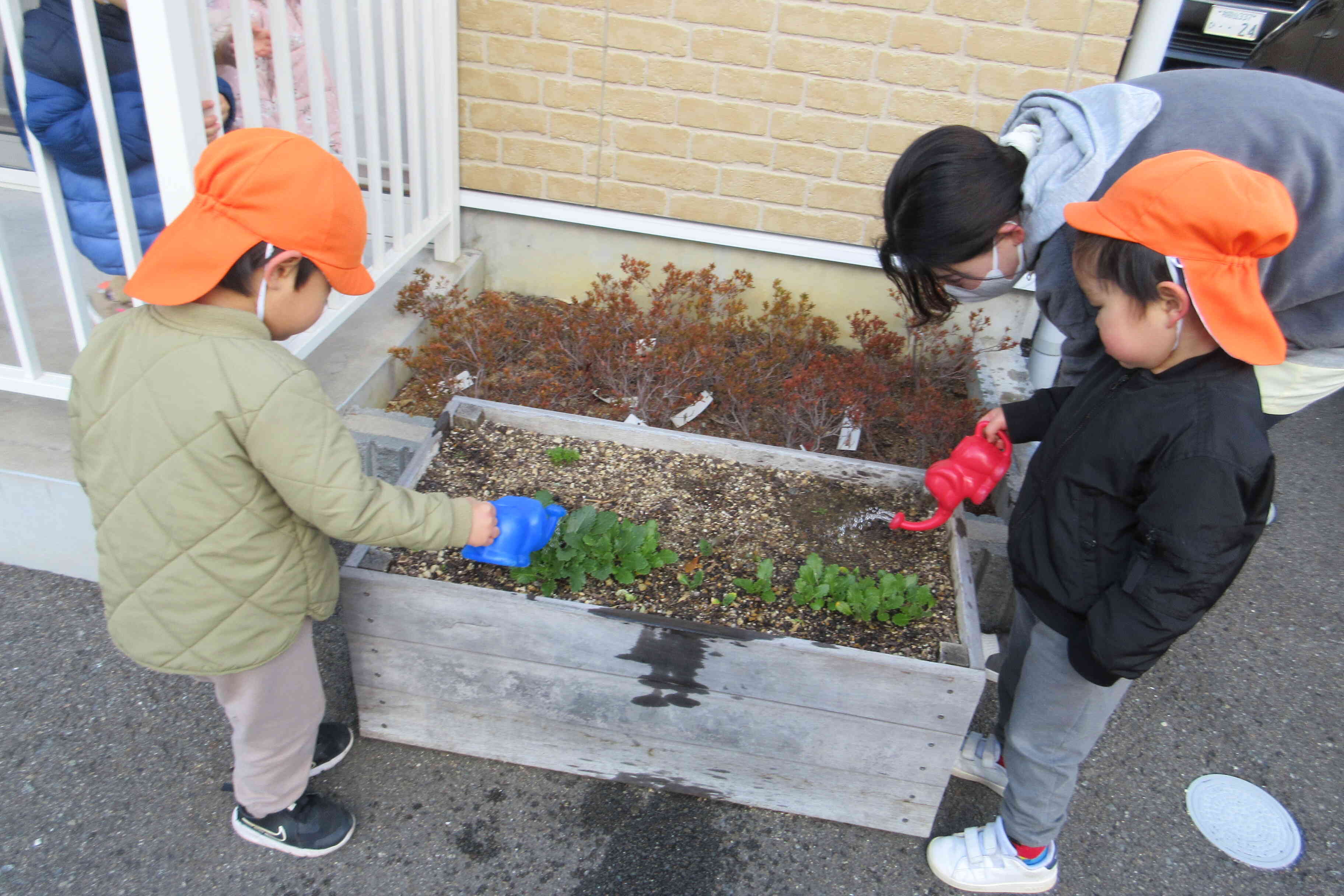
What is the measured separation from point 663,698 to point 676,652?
14 cm

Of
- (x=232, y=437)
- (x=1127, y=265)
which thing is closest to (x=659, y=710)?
(x=232, y=437)

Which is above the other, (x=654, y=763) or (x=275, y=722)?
(x=275, y=722)

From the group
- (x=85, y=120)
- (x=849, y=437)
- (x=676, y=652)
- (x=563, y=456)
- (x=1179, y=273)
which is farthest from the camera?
(x=849, y=437)

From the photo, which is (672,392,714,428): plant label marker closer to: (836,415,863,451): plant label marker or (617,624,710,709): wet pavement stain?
(836,415,863,451): plant label marker

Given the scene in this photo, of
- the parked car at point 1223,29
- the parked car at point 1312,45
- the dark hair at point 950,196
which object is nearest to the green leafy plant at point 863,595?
the dark hair at point 950,196

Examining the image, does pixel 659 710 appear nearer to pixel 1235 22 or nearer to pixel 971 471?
pixel 971 471

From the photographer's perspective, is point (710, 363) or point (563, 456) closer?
point (563, 456)

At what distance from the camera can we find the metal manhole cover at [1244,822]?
2.15 m

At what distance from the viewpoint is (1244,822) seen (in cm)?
223

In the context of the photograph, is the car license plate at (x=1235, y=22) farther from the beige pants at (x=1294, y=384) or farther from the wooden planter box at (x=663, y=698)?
the wooden planter box at (x=663, y=698)

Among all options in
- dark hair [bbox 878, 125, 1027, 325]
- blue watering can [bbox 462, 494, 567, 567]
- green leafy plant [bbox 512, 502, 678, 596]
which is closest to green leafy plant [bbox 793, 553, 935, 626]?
green leafy plant [bbox 512, 502, 678, 596]

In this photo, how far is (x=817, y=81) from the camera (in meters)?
3.43

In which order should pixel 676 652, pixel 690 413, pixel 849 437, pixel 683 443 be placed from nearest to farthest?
pixel 676 652, pixel 683 443, pixel 849 437, pixel 690 413

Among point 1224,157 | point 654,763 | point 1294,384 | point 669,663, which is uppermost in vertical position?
point 1224,157
